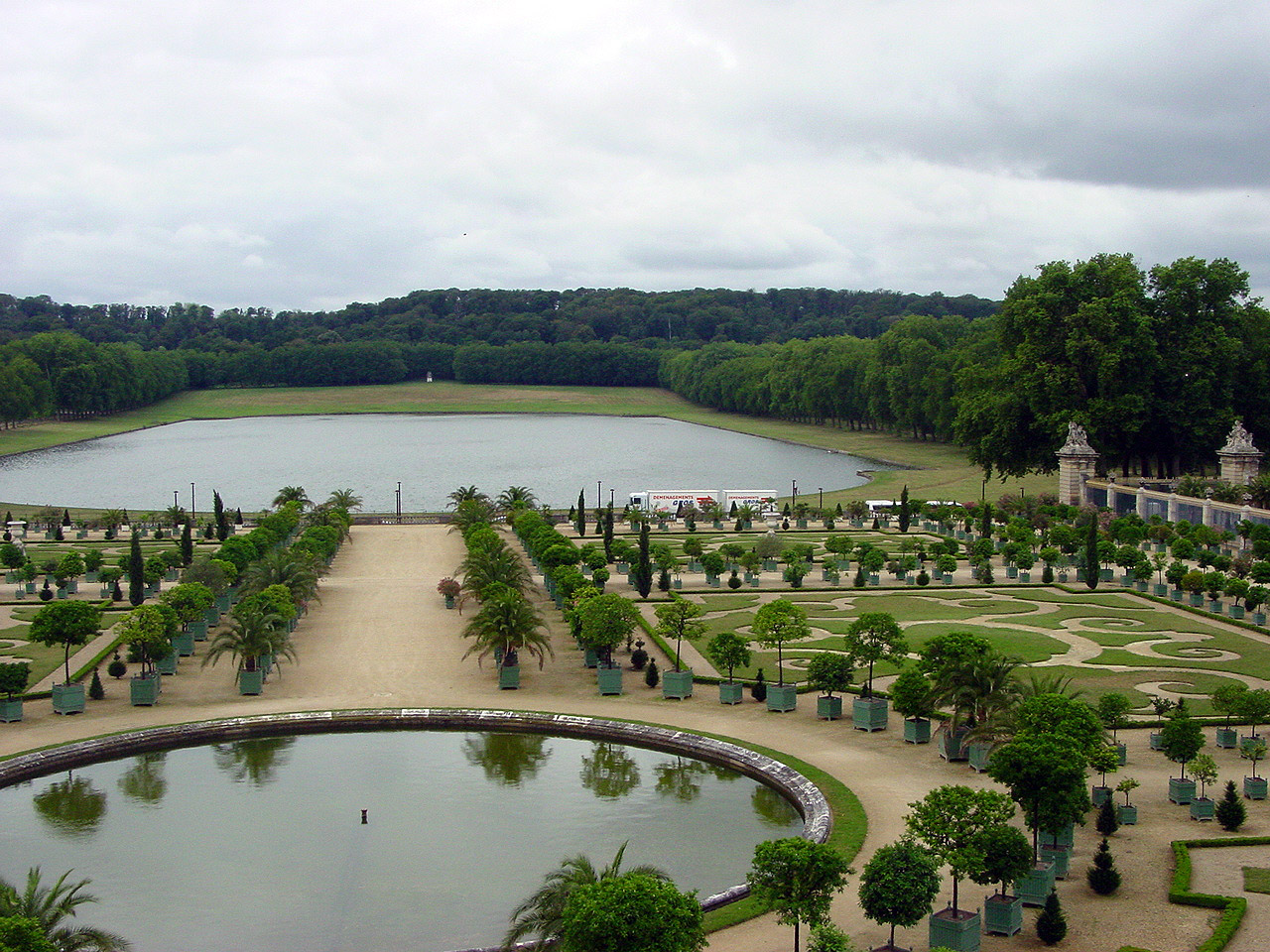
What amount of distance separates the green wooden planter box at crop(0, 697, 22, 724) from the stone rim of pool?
10.1 feet

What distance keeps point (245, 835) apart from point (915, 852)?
1193 centimetres

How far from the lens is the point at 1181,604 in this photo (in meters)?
43.2

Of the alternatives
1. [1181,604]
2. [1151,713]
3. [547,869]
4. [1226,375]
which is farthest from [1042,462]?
[547,869]

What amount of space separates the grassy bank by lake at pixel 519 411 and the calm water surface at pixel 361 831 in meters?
61.3

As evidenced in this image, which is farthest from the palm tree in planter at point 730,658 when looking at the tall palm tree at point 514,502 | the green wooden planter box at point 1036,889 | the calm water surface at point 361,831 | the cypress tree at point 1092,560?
the tall palm tree at point 514,502

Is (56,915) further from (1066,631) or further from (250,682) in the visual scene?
(1066,631)

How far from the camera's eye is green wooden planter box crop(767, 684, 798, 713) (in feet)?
98.0

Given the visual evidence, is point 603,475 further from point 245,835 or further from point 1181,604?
point 245,835

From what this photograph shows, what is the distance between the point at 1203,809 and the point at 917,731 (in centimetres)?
619

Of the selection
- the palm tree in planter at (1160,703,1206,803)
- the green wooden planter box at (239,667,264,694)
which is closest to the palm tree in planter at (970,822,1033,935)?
the palm tree in planter at (1160,703,1206,803)

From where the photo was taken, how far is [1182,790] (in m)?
23.1

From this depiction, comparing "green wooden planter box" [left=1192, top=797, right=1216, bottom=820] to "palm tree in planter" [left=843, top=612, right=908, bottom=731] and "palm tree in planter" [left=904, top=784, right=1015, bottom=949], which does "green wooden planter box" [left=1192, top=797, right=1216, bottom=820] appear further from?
"palm tree in planter" [left=843, top=612, right=908, bottom=731]

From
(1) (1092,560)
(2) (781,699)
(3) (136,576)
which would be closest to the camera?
(2) (781,699)

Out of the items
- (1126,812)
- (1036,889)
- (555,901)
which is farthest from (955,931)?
(1126,812)
